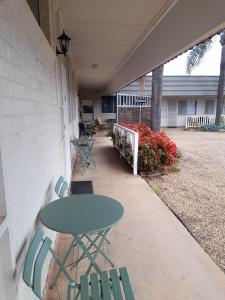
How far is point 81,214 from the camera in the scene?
1.84 meters

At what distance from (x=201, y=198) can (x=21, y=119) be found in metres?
3.57

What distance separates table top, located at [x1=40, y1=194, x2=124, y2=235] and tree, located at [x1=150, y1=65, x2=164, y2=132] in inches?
234

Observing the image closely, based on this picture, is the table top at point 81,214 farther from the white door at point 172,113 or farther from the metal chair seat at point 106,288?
the white door at point 172,113

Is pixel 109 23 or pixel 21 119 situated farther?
Result: pixel 109 23

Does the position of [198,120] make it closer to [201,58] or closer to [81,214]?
[201,58]

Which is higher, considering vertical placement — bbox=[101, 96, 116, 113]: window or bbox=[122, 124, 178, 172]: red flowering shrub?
bbox=[101, 96, 116, 113]: window

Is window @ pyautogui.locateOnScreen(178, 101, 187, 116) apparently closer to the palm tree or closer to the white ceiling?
the palm tree

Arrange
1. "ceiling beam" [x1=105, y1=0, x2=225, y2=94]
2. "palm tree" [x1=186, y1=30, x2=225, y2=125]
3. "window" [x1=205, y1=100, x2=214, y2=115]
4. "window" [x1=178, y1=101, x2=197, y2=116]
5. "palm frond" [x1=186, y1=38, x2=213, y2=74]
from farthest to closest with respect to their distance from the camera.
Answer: "window" [x1=205, y1=100, x2=214, y2=115] → "window" [x1=178, y1=101, x2=197, y2=116] → "palm frond" [x1=186, y1=38, x2=213, y2=74] → "palm tree" [x1=186, y1=30, x2=225, y2=125] → "ceiling beam" [x1=105, y1=0, x2=225, y2=94]

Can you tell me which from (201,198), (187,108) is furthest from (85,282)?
(187,108)

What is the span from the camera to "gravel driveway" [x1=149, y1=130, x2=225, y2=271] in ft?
8.98

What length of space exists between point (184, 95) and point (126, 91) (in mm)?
4411

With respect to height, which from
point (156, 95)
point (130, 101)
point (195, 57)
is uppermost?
point (195, 57)

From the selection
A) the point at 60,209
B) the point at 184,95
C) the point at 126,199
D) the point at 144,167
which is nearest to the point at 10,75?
the point at 60,209

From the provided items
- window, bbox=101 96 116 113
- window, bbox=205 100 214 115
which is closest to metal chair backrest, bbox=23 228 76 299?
window, bbox=101 96 116 113
